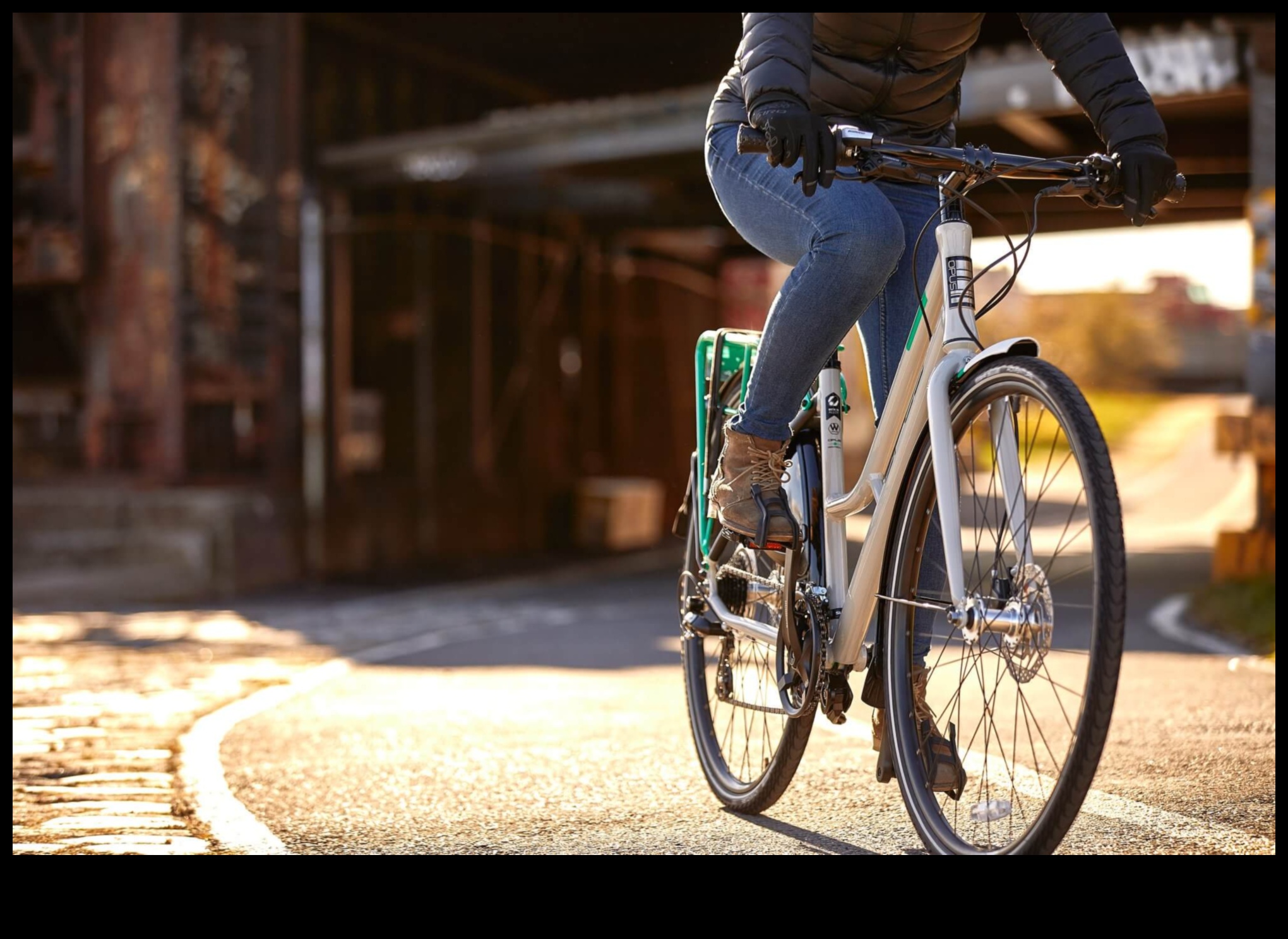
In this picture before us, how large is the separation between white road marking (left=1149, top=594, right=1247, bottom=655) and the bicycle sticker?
14.1ft

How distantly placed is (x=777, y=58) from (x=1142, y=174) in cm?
71

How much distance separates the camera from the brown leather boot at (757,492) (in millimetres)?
3338

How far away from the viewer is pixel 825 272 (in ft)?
9.95

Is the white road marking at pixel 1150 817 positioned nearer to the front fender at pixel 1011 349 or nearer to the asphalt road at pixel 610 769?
the asphalt road at pixel 610 769

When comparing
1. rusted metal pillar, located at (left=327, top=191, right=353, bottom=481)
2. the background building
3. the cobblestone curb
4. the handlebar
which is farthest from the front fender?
rusted metal pillar, located at (left=327, top=191, right=353, bottom=481)

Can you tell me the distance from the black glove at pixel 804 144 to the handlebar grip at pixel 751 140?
0.10 metres

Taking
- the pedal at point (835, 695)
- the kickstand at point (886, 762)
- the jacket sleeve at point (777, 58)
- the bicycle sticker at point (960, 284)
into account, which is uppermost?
the jacket sleeve at point (777, 58)

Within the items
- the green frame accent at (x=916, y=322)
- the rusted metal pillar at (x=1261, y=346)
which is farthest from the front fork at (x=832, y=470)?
the rusted metal pillar at (x=1261, y=346)

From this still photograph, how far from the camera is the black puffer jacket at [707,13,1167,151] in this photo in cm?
295

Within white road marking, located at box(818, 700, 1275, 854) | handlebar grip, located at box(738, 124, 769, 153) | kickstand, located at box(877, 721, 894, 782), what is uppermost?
handlebar grip, located at box(738, 124, 769, 153)

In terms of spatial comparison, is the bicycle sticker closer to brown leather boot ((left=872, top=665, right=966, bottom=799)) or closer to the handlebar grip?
the handlebar grip
